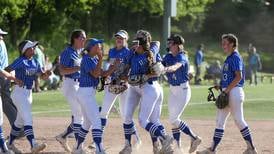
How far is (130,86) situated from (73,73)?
105cm

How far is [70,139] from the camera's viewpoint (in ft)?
45.6

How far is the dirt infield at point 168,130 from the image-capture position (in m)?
12.7

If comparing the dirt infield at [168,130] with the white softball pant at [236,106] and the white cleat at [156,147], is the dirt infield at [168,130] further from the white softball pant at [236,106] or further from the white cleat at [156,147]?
the white softball pant at [236,106]

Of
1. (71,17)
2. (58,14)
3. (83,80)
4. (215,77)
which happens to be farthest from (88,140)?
(71,17)

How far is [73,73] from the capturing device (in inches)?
478

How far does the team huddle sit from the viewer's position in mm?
11289

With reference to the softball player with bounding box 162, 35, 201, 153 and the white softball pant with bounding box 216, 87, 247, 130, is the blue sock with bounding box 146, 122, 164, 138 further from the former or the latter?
the white softball pant with bounding box 216, 87, 247, 130

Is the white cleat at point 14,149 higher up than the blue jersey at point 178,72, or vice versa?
the blue jersey at point 178,72

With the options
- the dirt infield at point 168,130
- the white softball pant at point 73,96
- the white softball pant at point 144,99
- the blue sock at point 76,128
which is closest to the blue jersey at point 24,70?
the white softball pant at point 73,96

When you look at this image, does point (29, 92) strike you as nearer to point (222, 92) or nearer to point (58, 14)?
point (222, 92)

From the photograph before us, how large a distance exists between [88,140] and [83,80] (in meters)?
2.81

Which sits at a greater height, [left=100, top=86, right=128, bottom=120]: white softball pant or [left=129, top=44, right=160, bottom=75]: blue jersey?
[left=129, top=44, right=160, bottom=75]: blue jersey

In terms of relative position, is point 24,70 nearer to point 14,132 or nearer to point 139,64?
point 14,132

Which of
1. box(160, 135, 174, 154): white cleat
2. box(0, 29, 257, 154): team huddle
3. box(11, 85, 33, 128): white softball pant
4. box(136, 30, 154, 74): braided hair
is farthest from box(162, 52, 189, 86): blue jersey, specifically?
box(11, 85, 33, 128): white softball pant
